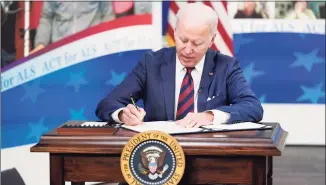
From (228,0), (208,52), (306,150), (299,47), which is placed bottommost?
(306,150)

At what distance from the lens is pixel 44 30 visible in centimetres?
464

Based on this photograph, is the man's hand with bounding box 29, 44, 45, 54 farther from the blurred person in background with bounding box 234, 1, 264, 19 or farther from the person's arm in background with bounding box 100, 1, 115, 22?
the blurred person in background with bounding box 234, 1, 264, 19

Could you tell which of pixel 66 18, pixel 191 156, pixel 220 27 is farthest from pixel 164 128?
pixel 220 27

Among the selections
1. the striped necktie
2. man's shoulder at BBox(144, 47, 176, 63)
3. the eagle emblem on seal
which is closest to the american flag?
man's shoulder at BBox(144, 47, 176, 63)

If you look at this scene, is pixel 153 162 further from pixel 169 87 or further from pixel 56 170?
pixel 169 87

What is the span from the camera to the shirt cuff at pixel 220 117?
2.50m

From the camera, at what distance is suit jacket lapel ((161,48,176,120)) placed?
2.79 meters

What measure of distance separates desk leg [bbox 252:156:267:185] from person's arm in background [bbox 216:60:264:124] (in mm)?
387

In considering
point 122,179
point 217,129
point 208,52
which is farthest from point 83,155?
point 208,52

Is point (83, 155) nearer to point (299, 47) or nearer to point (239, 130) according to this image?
point (239, 130)

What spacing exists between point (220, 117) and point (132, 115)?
336 millimetres

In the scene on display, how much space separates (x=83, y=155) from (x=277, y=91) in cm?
417

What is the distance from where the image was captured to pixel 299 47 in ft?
20.1

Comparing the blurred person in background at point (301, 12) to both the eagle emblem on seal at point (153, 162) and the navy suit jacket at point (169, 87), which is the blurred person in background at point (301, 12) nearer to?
the navy suit jacket at point (169, 87)
